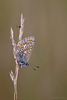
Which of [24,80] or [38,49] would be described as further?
[38,49]

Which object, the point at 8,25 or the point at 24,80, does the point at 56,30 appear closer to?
the point at 8,25

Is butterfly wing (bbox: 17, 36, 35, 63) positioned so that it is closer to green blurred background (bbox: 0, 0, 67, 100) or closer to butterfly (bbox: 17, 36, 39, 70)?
butterfly (bbox: 17, 36, 39, 70)

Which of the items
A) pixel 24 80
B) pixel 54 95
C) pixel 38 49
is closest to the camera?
pixel 54 95

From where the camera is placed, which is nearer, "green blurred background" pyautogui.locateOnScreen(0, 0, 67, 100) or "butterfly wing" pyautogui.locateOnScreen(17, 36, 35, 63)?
"butterfly wing" pyautogui.locateOnScreen(17, 36, 35, 63)

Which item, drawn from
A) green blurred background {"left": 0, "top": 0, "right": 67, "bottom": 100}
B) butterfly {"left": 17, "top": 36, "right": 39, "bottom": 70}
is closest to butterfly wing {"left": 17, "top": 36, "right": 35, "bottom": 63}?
butterfly {"left": 17, "top": 36, "right": 39, "bottom": 70}

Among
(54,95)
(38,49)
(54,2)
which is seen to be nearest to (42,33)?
(38,49)

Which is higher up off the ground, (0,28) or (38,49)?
(0,28)

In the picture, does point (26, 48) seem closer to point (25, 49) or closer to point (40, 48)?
point (25, 49)

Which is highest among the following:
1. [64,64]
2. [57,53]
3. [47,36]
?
[47,36]

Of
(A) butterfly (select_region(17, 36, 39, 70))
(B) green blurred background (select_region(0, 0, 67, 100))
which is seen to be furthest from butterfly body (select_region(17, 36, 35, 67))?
(B) green blurred background (select_region(0, 0, 67, 100))
